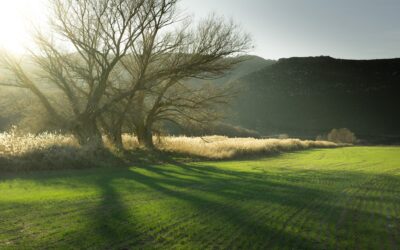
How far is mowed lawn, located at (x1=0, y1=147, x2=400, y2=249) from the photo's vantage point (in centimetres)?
655

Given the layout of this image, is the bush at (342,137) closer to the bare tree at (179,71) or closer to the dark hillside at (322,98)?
the dark hillside at (322,98)

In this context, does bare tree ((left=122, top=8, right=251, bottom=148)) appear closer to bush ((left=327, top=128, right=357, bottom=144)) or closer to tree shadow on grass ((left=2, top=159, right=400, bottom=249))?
tree shadow on grass ((left=2, top=159, right=400, bottom=249))

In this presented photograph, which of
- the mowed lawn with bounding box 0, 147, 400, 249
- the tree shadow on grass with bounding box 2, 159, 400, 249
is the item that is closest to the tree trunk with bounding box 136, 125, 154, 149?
the tree shadow on grass with bounding box 2, 159, 400, 249

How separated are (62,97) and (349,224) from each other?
22.7 m

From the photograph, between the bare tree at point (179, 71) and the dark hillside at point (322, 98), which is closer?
the bare tree at point (179, 71)

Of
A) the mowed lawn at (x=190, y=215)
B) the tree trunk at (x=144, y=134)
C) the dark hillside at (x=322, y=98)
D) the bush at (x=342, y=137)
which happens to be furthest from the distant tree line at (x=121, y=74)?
the dark hillside at (x=322, y=98)

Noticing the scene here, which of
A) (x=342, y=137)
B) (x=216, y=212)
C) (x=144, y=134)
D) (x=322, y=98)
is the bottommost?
(x=216, y=212)

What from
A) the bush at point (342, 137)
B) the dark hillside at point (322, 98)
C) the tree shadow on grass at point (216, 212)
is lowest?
the tree shadow on grass at point (216, 212)

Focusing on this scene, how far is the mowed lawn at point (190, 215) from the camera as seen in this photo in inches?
258

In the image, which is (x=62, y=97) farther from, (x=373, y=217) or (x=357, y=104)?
(x=357, y=104)

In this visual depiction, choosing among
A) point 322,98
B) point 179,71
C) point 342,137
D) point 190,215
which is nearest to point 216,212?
point 190,215

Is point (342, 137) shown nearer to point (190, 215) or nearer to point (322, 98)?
point (322, 98)

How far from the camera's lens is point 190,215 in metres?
8.41

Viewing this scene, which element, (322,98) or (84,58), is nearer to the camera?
(84,58)
